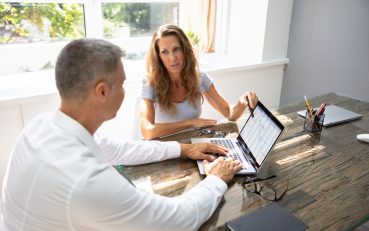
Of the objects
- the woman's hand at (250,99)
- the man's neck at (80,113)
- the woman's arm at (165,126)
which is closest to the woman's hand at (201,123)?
the woman's arm at (165,126)

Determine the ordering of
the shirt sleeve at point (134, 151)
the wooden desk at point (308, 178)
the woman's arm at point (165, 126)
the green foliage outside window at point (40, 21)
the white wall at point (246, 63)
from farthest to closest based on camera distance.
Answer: the white wall at point (246, 63) → the green foliage outside window at point (40, 21) → the woman's arm at point (165, 126) → the shirt sleeve at point (134, 151) → the wooden desk at point (308, 178)

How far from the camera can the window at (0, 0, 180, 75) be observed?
7.32ft

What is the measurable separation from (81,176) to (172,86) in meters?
1.23

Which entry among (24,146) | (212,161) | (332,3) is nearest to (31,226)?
(24,146)

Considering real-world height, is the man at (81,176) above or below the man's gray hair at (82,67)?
below

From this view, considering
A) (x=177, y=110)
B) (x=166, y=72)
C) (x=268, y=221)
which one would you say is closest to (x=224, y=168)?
(x=268, y=221)

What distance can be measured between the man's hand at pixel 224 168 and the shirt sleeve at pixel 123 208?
20 cm

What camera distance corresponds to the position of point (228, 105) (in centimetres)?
194

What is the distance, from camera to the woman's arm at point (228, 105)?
1.65m

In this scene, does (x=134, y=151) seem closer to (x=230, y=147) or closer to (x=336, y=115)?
(x=230, y=147)

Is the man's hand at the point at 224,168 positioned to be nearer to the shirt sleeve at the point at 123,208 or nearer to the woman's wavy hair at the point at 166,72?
the shirt sleeve at the point at 123,208

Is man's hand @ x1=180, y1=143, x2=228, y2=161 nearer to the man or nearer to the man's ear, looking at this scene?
the man

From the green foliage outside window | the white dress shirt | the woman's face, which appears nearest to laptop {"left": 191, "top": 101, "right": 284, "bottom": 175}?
the white dress shirt

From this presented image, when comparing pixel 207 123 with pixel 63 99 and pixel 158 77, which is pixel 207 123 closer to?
pixel 158 77
